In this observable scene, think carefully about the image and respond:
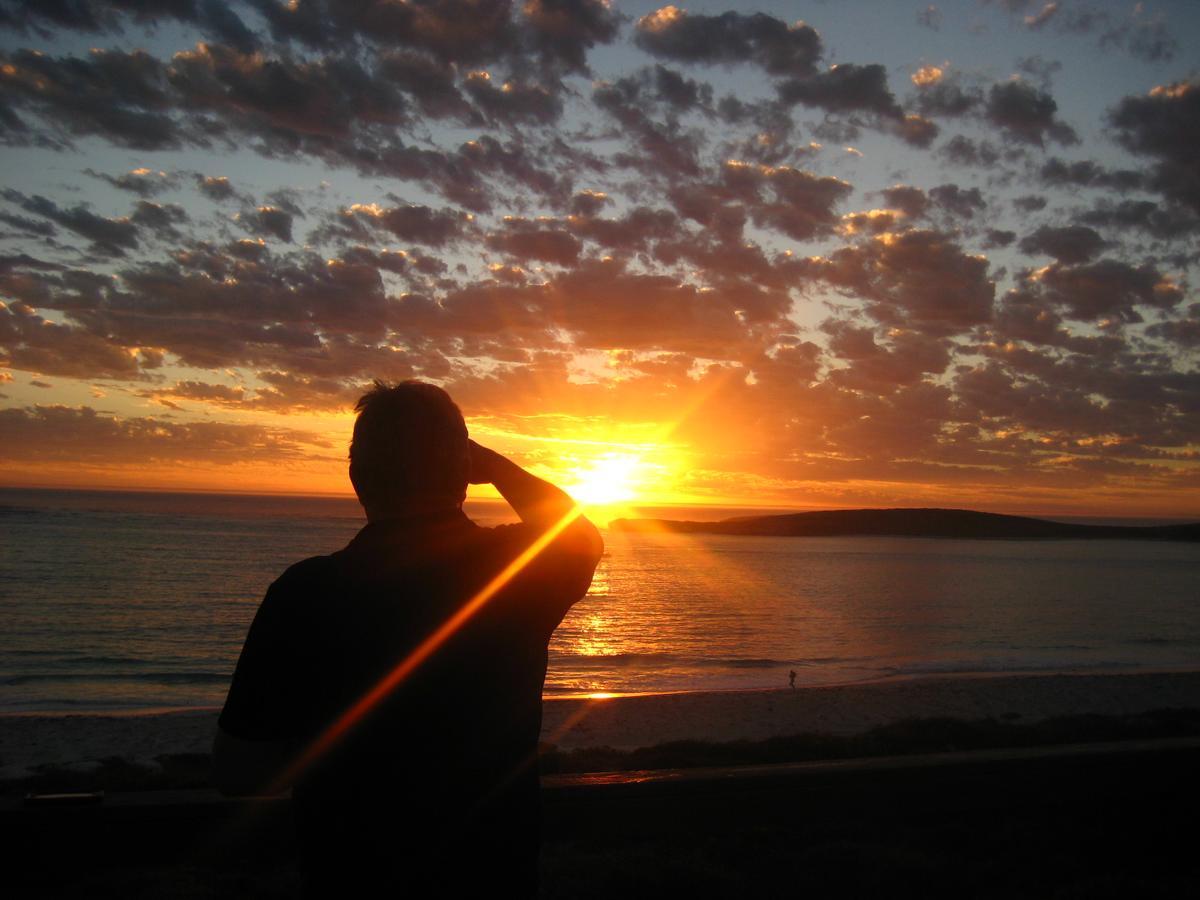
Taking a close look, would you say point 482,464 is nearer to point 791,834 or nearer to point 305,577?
point 305,577

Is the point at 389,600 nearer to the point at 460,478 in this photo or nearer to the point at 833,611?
the point at 460,478

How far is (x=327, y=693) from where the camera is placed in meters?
1.74

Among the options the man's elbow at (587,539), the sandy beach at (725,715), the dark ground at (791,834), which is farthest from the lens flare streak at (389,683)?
the sandy beach at (725,715)

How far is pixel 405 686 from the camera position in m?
1.78

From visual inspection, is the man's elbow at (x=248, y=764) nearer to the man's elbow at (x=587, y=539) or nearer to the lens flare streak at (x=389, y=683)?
the lens flare streak at (x=389, y=683)

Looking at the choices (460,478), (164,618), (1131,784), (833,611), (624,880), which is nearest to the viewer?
(460,478)

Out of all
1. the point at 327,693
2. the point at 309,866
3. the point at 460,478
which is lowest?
the point at 309,866

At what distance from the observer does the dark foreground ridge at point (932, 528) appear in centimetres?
12594

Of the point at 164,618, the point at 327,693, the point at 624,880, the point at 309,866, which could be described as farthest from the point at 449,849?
the point at 164,618

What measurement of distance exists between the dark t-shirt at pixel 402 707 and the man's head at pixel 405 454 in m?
0.06

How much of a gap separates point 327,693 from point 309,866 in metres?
0.34

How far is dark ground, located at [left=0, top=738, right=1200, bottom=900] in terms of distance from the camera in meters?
3.36

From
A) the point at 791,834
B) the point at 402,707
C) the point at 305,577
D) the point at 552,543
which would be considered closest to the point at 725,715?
the point at 791,834

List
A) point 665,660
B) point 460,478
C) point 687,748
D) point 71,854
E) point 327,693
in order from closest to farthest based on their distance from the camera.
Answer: point 327,693 → point 460,478 → point 71,854 → point 687,748 → point 665,660
